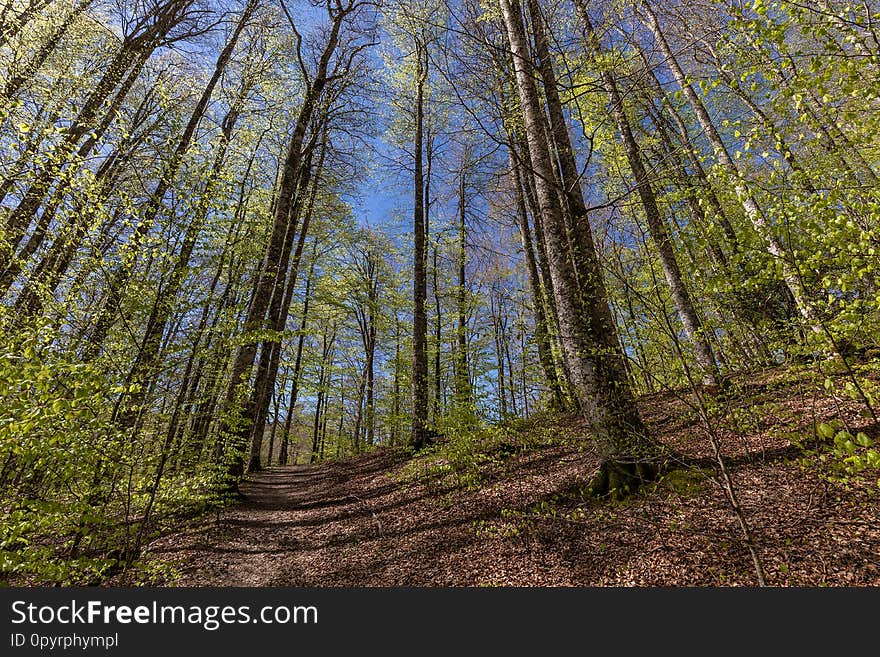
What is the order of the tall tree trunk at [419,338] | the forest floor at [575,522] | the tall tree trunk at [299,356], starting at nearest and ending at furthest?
1. the forest floor at [575,522]
2. the tall tree trunk at [419,338]
3. the tall tree trunk at [299,356]

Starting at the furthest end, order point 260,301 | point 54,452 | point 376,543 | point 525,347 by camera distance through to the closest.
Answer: point 260,301 < point 525,347 < point 376,543 < point 54,452

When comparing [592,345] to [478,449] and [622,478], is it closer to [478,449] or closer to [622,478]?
[622,478]

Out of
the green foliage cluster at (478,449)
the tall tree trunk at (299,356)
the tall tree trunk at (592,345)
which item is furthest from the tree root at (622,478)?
the tall tree trunk at (299,356)

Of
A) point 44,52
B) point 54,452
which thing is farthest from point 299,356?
point 54,452

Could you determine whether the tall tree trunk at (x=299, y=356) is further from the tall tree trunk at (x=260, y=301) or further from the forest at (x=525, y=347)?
the tall tree trunk at (x=260, y=301)

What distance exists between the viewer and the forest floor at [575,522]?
9.64 feet

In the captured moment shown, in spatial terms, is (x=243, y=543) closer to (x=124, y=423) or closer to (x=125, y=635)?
(x=124, y=423)

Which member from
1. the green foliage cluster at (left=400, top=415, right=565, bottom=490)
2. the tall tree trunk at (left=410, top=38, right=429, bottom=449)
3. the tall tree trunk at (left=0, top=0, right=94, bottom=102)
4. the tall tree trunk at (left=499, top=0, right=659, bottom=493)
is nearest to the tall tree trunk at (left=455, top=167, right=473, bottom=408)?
the tall tree trunk at (left=410, top=38, right=429, bottom=449)

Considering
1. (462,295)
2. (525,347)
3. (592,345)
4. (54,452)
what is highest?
(462,295)

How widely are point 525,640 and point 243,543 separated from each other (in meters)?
5.09

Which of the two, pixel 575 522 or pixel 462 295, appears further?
pixel 462 295

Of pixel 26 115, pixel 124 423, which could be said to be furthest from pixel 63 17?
pixel 124 423

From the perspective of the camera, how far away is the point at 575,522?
13.3 ft

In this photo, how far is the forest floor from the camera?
294 centimetres
